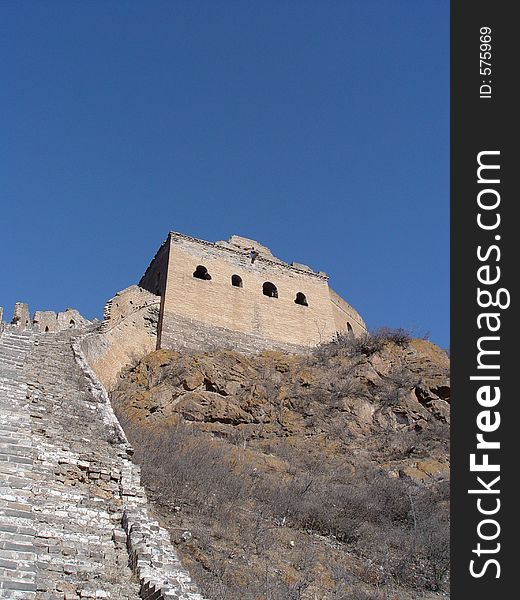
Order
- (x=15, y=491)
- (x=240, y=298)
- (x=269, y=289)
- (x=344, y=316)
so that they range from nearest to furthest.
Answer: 1. (x=15, y=491)
2. (x=240, y=298)
3. (x=269, y=289)
4. (x=344, y=316)

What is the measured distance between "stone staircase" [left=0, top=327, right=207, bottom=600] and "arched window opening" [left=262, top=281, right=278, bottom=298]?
15.3 m

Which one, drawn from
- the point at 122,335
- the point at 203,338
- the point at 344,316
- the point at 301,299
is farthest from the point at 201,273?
the point at 344,316

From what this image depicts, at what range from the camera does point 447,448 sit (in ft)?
61.6

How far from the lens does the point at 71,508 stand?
9.30m

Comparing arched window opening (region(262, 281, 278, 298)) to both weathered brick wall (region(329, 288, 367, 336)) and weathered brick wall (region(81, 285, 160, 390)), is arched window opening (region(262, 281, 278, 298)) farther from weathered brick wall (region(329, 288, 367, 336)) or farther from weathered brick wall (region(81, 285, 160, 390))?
weathered brick wall (region(81, 285, 160, 390))

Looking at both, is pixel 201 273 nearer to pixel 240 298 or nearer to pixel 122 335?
pixel 240 298

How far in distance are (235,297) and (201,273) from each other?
1.57 meters

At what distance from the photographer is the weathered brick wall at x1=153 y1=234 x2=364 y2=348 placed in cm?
2503

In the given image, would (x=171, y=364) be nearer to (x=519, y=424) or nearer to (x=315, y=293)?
(x=315, y=293)

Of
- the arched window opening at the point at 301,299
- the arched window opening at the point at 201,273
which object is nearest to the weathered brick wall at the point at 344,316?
the arched window opening at the point at 301,299

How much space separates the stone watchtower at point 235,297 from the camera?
24.7m

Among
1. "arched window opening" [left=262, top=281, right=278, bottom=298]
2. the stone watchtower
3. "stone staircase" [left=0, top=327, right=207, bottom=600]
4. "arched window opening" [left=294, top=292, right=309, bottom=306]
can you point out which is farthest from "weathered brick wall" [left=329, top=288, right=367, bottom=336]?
"stone staircase" [left=0, top=327, right=207, bottom=600]

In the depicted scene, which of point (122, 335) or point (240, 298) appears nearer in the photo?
point (122, 335)

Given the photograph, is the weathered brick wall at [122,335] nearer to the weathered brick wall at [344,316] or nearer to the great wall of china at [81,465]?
the great wall of china at [81,465]
